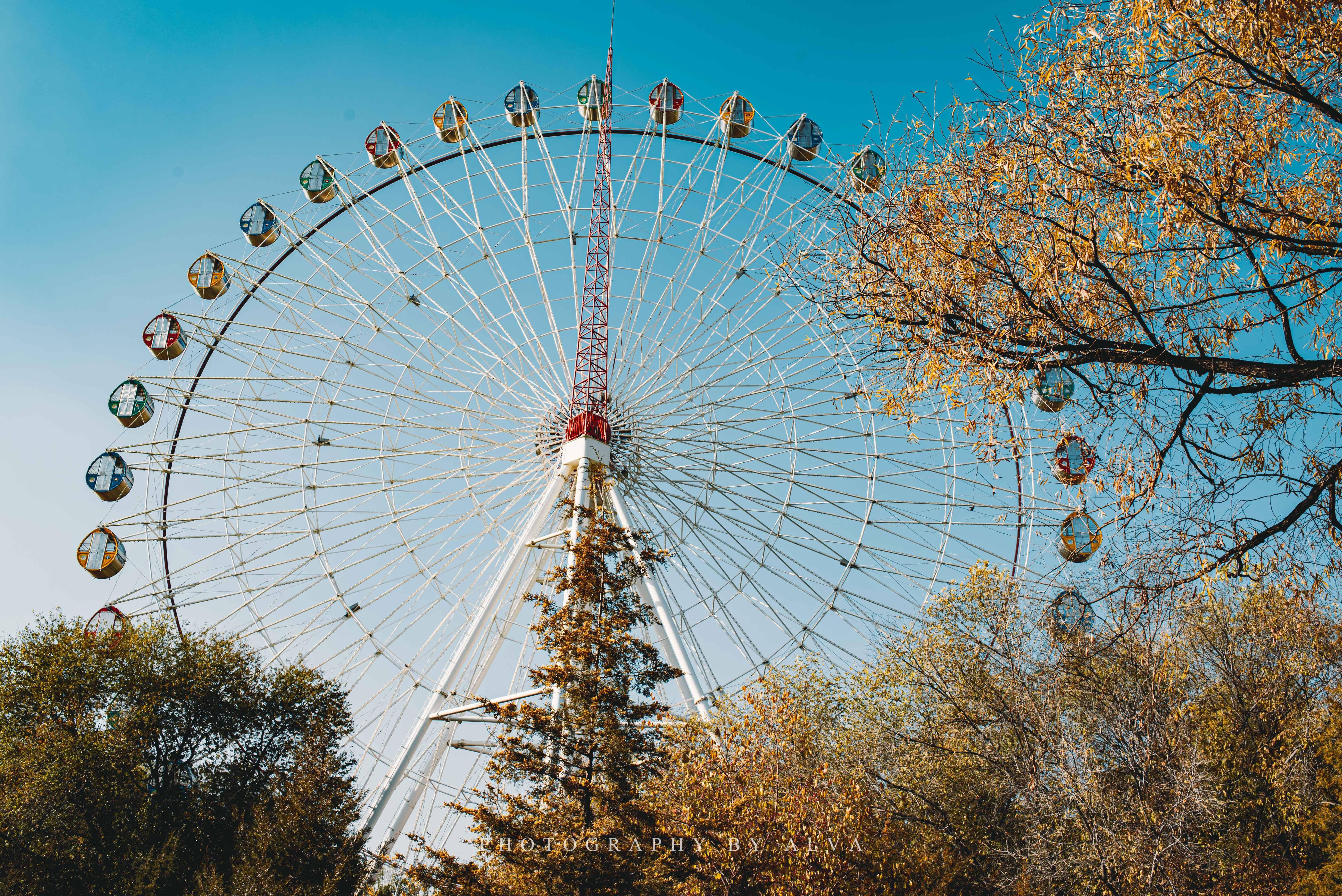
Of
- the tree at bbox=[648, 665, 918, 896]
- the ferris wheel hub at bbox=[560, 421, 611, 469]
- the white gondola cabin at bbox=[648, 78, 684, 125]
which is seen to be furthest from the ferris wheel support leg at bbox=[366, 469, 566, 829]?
the white gondola cabin at bbox=[648, 78, 684, 125]

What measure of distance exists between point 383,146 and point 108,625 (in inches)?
590

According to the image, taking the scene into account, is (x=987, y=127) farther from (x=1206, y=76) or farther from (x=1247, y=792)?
(x=1247, y=792)

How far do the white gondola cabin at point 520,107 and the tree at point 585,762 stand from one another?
1391 centimetres

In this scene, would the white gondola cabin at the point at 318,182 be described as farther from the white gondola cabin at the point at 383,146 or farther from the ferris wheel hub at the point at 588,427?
the ferris wheel hub at the point at 588,427

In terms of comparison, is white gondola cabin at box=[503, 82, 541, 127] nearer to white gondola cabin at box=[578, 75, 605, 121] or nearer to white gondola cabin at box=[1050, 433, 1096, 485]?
white gondola cabin at box=[578, 75, 605, 121]

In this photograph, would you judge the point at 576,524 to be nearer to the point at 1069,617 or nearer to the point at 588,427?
the point at 588,427

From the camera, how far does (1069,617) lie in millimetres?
10273

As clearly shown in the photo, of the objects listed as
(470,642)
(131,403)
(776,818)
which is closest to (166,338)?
(131,403)

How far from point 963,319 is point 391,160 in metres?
22.6

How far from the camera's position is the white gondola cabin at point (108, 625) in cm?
2469

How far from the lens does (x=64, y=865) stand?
66.6 feet

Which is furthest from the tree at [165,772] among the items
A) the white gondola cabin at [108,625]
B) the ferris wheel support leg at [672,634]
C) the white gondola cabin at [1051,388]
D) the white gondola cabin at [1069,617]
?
the white gondola cabin at [1051,388]

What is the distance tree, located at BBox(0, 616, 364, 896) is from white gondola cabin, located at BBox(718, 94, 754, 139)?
61.1 feet

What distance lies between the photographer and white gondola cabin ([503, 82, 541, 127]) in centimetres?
2633
